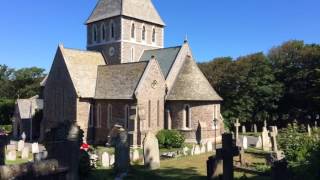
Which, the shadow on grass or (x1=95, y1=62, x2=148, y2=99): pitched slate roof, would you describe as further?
(x1=95, y1=62, x2=148, y2=99): pitched slate roof

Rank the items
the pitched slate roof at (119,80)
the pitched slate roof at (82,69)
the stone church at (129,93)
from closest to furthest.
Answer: the stone church at (129,93)
the pitched slate roof at (119,80)
the pitched slate roof at (82,69)

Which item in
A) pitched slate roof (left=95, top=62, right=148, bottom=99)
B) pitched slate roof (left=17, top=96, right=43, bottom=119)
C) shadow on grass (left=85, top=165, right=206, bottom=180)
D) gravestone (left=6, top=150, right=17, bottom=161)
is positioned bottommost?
shadow on grass (left=85, top=165, right=206, bottom=180)

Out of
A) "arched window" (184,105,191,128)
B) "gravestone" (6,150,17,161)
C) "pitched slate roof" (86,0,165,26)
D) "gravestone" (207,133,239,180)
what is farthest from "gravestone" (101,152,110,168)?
"pitched slate roof" (86,0,165,26)

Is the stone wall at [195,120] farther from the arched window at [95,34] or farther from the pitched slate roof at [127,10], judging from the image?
the arched window at [95,34]

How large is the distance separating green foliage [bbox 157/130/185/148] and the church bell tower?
1104 cm

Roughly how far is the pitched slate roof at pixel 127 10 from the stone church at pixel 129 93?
0.24 meters

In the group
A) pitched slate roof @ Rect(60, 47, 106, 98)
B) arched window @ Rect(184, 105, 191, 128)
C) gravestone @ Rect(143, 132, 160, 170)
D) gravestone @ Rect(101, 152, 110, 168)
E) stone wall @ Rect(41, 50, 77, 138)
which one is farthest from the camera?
stone wall @ Rect(41, 50, 77, 138)

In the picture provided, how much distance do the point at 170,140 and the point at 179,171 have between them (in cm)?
1139

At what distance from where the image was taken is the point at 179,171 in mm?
17797

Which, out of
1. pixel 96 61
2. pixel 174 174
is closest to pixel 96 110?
pixel 96 61

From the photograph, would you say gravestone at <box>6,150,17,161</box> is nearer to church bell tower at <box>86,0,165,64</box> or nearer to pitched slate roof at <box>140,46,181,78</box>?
pitched slate roof at <box>140,46,181,78</box>

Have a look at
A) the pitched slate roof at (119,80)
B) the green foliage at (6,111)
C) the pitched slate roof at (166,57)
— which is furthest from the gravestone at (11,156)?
the green foliage at (6,111)

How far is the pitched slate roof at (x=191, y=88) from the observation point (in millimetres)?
31264

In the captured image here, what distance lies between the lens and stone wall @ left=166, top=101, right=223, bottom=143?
31.1m
